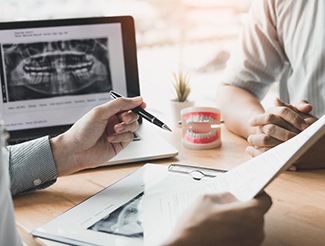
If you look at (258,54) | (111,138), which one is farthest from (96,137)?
(258,54)

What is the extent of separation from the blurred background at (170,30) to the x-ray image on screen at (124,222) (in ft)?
3.05

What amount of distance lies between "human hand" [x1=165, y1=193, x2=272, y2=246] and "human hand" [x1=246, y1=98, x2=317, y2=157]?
444 millimetres

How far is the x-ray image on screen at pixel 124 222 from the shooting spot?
0.81m

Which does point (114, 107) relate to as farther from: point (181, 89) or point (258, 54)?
point (258, 54)

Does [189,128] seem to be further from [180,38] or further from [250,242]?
[180,38]

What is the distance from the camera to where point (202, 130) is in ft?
4.17

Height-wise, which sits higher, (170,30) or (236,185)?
(170,30)

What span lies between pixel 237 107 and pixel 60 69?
0.52 m

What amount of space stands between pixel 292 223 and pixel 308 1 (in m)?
0.87

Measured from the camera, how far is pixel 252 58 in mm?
1609

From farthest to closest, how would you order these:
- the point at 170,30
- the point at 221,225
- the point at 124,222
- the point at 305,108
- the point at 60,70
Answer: the point at 170,30 < the point at 60,70 < the point at 305,108 < the point at 124,222 < the point at 221,225

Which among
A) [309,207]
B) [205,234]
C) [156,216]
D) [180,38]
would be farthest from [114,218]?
[180,38]

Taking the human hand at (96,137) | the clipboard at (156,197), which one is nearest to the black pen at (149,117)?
the human hand at (96,137)

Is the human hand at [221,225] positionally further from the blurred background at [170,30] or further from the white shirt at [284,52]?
the blurred background at [170,30]
